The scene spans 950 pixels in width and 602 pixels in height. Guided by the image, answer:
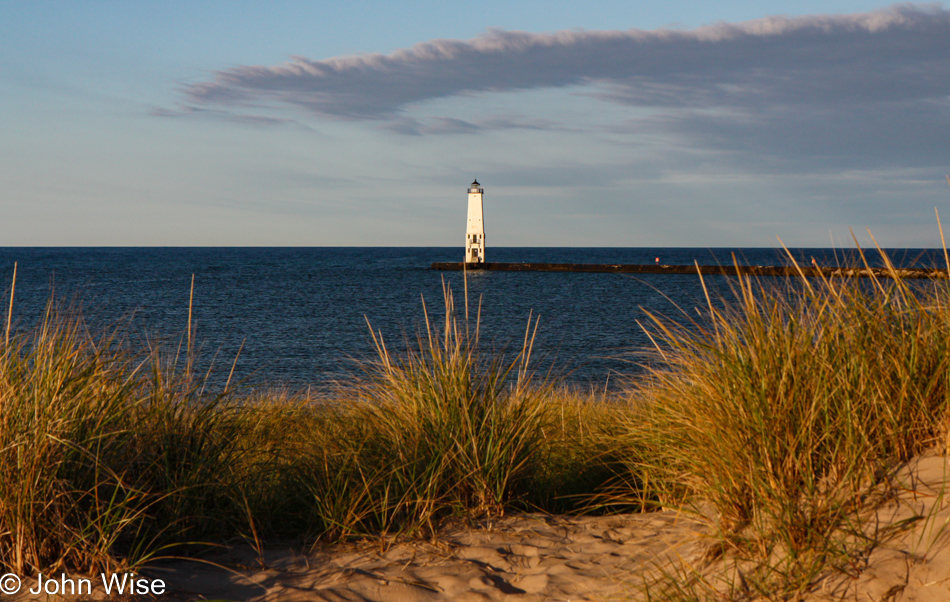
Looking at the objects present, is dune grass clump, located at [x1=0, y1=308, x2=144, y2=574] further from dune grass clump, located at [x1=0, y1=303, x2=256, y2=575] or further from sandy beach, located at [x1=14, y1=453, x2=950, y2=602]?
sandy beach, located at [x1=14, y1=453, x2=950, y2=602]

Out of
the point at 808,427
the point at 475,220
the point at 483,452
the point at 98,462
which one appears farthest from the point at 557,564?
the point at 475,220

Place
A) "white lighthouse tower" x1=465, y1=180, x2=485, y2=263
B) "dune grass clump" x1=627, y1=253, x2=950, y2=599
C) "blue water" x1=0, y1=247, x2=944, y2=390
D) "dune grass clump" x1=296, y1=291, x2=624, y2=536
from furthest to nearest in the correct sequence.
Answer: "white lighthouse tower" x1=465, y1=180, x2=485, y2=263 → "blue water" x1=0, y1=247, x2=944, y2=390 → "dune grass clump" x1=296, y1=291, x2=624, y2=536 → "dune grass clump" x1=627, y1=253, x2=950, y2=599

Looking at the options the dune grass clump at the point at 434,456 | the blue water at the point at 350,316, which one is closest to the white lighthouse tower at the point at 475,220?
the blue water at the point at 350,316

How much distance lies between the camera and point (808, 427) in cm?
315

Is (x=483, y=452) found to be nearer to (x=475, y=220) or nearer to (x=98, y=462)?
(x=98, y=462)

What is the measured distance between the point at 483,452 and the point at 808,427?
1933 millimetres

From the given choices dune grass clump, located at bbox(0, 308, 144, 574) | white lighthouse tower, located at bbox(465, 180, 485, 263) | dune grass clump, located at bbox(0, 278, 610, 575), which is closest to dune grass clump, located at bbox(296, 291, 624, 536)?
dune grass clump, located at bbox(0, 278, 610, 575)

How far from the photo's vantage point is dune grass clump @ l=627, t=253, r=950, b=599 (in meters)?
2.96

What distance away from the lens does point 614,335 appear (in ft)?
83.9

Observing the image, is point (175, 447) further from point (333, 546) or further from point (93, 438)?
point (333, 546)

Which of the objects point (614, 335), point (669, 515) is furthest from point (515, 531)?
point (614, 335)

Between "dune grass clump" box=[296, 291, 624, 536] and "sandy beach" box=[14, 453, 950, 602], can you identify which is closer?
"sandy beach" box=[14, 453, 950, 602]

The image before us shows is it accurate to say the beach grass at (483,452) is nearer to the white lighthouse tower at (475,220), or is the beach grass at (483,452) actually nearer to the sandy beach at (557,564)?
the sandy beach at (557,564)

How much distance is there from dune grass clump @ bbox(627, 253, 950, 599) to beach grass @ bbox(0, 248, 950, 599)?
0.04 feet
